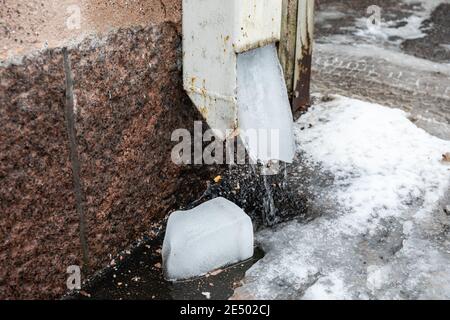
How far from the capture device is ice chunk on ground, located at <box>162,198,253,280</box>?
7.99ft

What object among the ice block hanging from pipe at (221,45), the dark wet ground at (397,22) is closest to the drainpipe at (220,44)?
the ice block hanging from pipe at (221,45)

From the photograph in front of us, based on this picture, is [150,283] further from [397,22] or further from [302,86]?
[397,22]

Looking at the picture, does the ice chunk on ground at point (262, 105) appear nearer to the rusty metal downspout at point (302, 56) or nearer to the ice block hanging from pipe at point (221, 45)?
the ice block hanging from pipe at point (221, 45)

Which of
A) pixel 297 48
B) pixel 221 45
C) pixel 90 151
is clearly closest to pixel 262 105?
pixel 221 45

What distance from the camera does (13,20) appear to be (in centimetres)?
197

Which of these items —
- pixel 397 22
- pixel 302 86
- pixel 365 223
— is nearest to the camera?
pixel 365 223

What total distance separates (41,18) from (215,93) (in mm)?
912

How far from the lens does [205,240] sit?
8.09 feet

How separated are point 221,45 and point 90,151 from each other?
0.79 m

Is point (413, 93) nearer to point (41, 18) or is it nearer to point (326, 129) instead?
point (326, 129)

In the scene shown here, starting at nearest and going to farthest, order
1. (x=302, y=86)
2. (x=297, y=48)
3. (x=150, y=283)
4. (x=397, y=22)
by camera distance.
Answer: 1. (x=150, y=283)
2. (x=297, y=48)
3. (x=302, y=86)
4. (x=397, y=22)

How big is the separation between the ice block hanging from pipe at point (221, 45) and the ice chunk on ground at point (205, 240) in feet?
1.37

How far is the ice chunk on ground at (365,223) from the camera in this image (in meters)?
2.39
